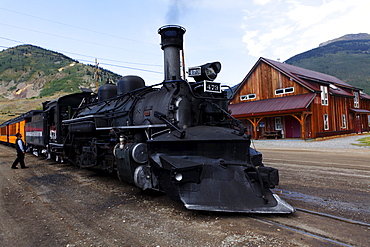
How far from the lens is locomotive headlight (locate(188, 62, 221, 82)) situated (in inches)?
243

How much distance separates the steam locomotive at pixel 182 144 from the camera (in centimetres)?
431

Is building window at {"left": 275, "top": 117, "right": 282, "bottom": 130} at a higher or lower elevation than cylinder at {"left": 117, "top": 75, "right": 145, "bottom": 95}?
lower

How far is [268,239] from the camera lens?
3.38m

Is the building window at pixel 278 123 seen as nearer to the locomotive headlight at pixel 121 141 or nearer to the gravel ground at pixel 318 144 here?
the gravel ground at pixel 318 144

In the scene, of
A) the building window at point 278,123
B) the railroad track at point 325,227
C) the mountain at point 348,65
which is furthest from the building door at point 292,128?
the mountain at point 348,65

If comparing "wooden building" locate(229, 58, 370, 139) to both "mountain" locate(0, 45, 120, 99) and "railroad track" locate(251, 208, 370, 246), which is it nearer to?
"railroad track" locate(251, 208, 370, 246)

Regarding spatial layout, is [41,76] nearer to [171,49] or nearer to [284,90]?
[284,90]

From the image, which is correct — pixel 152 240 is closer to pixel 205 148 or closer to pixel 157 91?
pixel 205 148

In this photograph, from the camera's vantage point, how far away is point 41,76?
123m

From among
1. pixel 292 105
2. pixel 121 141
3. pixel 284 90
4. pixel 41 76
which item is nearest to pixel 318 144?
pixel 292 105

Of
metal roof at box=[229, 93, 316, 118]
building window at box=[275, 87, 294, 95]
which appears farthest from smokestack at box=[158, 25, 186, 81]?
building window at box=[275, 87, 294, 95]

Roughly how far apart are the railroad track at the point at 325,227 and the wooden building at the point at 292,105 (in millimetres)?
19274

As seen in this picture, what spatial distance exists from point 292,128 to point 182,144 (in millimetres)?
22526

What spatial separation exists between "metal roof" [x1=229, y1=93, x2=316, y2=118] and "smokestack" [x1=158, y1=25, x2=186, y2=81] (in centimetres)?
1790
